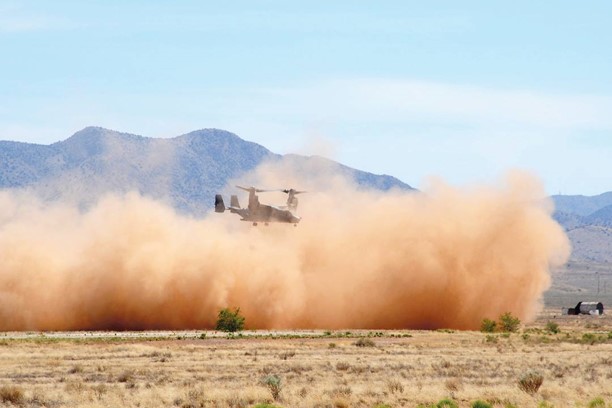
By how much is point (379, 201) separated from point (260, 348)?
55444mm

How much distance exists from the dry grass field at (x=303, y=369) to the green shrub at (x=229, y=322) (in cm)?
397

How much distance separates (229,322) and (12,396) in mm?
57395

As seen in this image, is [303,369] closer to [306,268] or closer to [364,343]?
[364,343]

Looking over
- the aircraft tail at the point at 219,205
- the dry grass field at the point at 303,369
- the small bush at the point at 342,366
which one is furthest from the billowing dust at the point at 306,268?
the small bush at the point at 342,366

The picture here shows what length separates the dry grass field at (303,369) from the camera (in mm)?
44281

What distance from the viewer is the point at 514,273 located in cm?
11925

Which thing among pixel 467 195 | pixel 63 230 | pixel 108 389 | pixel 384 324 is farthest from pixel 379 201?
pixel 108 389

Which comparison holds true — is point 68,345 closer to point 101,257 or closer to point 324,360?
point 324,360

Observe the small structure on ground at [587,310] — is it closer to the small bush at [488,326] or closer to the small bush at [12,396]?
the small bush at [488,326]

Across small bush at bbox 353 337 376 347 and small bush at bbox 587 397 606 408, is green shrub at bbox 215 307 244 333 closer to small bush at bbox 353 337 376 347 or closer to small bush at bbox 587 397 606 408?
small bush at bbox 353 337 376 347

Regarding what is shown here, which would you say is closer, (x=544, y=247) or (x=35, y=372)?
(x=35, y=372)

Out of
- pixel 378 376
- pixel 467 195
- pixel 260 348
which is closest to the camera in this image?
pixel 378 376

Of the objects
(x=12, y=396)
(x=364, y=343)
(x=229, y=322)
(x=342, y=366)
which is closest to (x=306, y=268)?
(x=229, y=322)

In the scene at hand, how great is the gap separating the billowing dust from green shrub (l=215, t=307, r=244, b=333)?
30.3 feet
